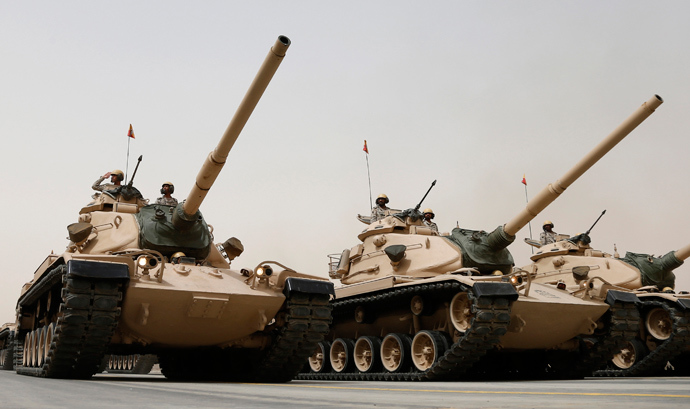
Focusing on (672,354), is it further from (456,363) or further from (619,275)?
(456,363)

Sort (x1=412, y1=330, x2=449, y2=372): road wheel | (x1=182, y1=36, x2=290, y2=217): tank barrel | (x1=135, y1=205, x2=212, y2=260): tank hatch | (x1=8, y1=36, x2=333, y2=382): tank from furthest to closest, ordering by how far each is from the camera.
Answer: (x1=412, y1=330, x2=449, y2=372): road wheel
(x1=135, y1=205, x2=212, y2=260): tank hatch
(x1=8, y1=36, x2=333, y2=382): tank
(x1=182, y1=36, x2=290, y2=217): tank barrel

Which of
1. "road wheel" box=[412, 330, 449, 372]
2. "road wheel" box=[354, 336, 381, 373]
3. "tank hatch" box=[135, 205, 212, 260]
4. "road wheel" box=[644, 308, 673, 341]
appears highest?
"tank hatch" box=[135, 205, 212, 260]

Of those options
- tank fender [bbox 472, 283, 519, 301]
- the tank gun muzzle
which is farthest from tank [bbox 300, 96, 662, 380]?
the tank gun muzzle

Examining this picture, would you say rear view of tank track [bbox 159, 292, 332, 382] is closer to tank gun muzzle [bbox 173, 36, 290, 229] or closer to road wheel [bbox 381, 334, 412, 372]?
tank gun muzzle [bbox 173, 36, 290, 229]

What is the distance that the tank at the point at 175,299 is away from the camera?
404 inches

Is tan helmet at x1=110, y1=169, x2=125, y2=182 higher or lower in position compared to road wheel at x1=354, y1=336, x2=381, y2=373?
higher

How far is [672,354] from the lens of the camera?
1712 cm

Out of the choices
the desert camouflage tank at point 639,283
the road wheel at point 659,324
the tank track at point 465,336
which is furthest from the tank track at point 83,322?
the road wheel at point 659,324

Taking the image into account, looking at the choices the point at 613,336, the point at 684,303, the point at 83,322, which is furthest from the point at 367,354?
the point at 83,322

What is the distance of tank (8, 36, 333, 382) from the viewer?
33.6 ft

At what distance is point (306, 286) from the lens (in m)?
11.6

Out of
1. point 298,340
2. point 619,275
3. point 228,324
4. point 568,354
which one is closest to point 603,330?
point 568,354

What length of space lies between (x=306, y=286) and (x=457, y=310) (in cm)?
373

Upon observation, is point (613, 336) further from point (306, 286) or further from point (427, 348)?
point (306, 286)
